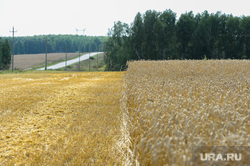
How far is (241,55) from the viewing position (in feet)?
156

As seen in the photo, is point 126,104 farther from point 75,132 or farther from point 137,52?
point 137,52

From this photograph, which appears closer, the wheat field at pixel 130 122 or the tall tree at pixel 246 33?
the wheat field at pixel 130 122

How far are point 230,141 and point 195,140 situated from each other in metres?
0.29

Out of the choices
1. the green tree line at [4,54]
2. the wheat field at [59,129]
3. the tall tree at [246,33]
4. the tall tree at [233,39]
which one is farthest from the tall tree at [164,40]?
the green tree line at [4,54]

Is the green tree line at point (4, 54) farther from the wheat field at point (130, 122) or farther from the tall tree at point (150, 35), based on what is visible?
the wheat field at point (130, 122)

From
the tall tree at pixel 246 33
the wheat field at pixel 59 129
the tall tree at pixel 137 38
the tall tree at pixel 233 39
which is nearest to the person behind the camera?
the wheat field at pixel 59 129

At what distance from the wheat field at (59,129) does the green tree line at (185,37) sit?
131 feet

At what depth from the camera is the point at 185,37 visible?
51.5 meters

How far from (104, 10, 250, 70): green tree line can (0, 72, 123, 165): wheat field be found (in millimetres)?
39944

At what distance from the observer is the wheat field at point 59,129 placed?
4922mm

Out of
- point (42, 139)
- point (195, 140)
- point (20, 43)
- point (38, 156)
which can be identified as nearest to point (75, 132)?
point (42, 139)

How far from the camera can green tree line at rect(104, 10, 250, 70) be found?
4872cm

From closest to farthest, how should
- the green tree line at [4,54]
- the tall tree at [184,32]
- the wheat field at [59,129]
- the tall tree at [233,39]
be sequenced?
the wheat field at [59,129]
the tall tree at [233,39]
the tall tree at [184,32]
the green tree line at [4,54]

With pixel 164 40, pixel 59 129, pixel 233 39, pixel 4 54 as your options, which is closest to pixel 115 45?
pixel 164 40
